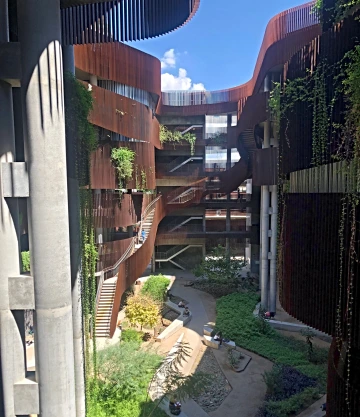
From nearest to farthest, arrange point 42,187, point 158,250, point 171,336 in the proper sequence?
point 42,187 < point 171,336 < point 158,250

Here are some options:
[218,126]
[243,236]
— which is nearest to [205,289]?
[243,236]

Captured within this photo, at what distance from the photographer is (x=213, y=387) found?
996 centimetres

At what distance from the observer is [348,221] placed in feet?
13.1

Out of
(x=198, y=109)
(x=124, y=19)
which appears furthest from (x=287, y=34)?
(x=198, y=109)

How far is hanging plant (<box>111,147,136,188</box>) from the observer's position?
13875mm

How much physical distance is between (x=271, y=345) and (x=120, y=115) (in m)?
12.0

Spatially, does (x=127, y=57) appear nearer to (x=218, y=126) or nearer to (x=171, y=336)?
(x=218, y=126)

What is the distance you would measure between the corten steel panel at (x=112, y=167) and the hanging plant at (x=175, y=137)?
256 inches

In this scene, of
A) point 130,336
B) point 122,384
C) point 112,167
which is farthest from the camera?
point 112,167

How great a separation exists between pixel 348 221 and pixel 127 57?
14500 millimetres

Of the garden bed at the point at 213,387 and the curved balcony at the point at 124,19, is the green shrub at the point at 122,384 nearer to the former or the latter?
the garden bed at the point at 213,387

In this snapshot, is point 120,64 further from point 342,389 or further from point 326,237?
point 342,389

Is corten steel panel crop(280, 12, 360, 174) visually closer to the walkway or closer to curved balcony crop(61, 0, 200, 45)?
curved balcony crop(61, 0, 200, 45)

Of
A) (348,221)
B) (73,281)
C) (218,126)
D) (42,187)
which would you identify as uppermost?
(218,126)
